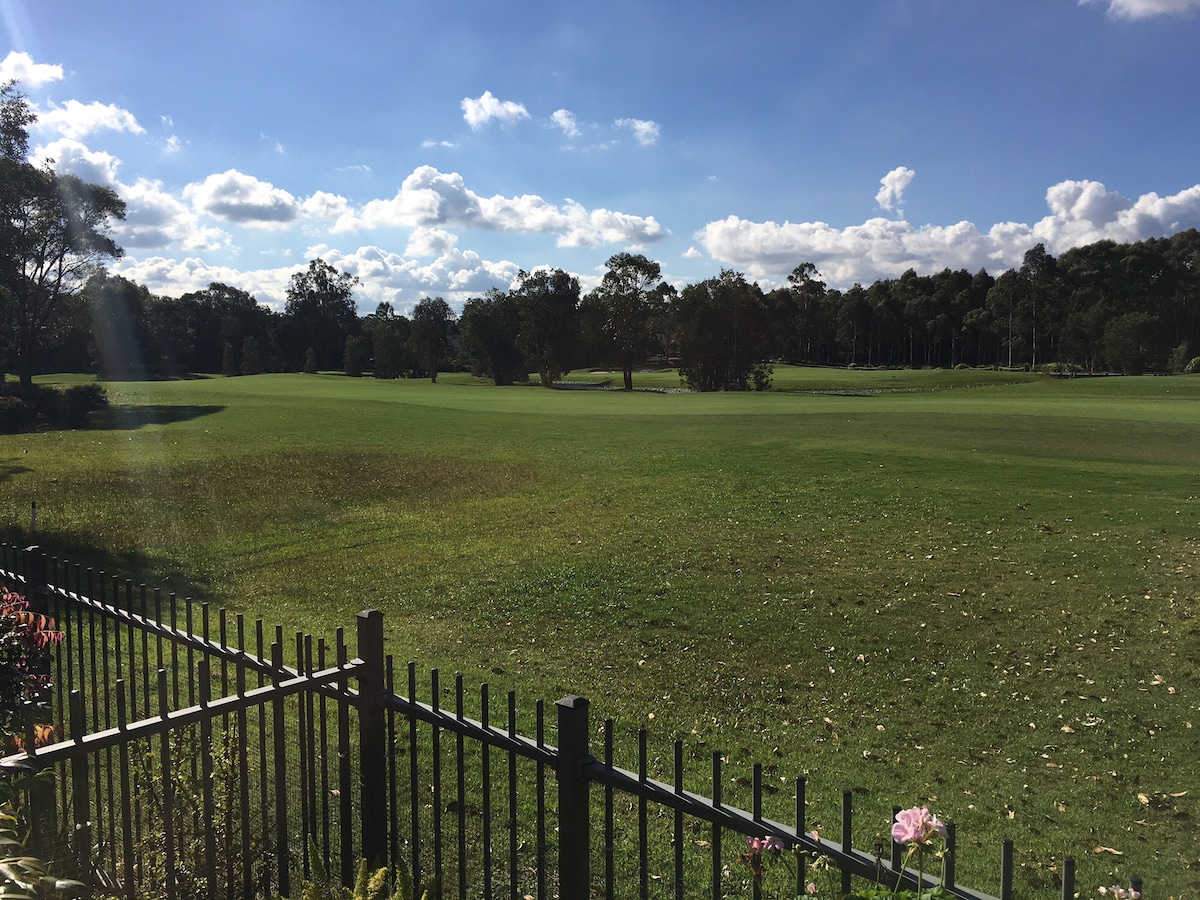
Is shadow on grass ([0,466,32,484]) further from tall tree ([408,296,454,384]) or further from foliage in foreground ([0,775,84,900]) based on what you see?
tall tree ([408,296,454,384])

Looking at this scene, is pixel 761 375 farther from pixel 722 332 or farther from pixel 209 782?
pixel 209 782

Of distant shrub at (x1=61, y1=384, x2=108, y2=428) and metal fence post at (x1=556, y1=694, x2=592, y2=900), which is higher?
distant shrub at (x1=61, y1=384, x2=108, y2=428)

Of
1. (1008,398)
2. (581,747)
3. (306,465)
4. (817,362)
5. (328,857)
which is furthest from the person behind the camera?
(817,362)

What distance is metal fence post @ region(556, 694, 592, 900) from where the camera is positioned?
10.6 ft

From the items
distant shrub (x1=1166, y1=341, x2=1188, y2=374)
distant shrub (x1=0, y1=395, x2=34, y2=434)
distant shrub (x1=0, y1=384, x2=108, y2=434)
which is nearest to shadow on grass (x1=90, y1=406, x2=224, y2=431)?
distant shrub (x1=0, y1=384, x2=108, y2=434)

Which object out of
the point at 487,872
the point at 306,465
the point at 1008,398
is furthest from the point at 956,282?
the point at 487,872

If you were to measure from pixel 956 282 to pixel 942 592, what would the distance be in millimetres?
91270

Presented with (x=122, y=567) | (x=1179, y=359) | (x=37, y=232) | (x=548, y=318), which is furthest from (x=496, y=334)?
(x=122, y=567)

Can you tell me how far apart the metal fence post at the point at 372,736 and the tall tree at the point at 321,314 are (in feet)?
342

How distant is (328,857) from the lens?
4324 millimetres

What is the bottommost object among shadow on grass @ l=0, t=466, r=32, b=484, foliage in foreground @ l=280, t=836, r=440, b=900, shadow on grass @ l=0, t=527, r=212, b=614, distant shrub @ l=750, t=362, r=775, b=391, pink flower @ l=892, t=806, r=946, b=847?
shadow on grass @ l=0, t=527, r=212, b=614

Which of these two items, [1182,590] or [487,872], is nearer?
[487,872]

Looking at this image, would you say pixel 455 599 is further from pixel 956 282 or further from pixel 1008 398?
pixel 956 282

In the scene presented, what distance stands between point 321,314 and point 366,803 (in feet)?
356
